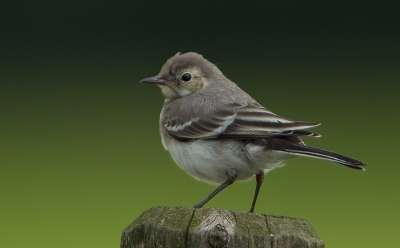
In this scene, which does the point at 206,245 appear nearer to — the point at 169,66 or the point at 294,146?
the point at 294,146

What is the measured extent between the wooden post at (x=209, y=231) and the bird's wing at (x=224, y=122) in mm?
1463

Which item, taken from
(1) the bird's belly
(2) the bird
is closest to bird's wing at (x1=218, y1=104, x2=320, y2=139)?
(2) the bird

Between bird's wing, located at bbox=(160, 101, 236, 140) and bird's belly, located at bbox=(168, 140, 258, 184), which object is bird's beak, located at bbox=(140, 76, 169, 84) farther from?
bird's belly, located at bbox=(168, 140, 258, 184)

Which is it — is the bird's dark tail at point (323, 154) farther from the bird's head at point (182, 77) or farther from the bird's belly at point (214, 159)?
the bird's head at point (182, 77)

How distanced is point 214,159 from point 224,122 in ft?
1.00

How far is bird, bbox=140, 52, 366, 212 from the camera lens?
4.12m

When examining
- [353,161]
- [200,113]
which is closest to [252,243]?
[353,161]

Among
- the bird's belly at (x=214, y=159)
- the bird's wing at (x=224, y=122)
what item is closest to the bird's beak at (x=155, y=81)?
the bird's wing at (x=224, y=122)

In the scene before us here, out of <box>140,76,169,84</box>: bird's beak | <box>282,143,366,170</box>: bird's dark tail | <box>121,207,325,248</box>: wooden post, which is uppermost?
<box>140,76,169,84</box>: bird's beak

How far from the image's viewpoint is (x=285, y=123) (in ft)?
13.5

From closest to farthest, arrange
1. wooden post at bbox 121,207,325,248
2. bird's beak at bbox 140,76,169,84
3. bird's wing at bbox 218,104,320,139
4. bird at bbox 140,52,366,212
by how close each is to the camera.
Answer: wooden post at bbox 121,207,325,248, bird's wing at bbox 218,104,320,139, bird at bbox 140,52,366,212, bird's beak at bbox 140,76,169,84

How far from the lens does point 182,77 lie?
5480mm

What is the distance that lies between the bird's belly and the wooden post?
178 centimetres

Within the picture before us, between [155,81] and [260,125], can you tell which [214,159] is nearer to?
[260,125]
